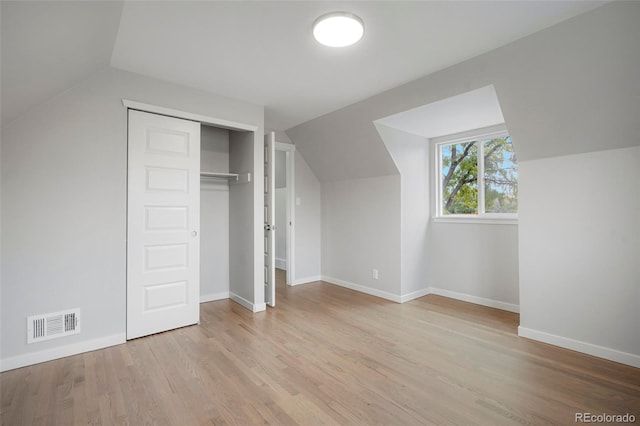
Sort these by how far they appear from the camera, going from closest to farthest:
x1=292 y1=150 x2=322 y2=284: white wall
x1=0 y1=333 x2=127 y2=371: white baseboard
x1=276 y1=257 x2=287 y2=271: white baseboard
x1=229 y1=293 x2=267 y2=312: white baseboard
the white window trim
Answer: x1=0 y1=333 x2=127 y2=371: white baseboard < x1=229 y1=293 x2=267 y2=312: white baseboard < the white window trim < x1=292 y1=150 x2=322 y2=284: white wall < x1=276 y1=257 x2=287 y2=271: white baseboard

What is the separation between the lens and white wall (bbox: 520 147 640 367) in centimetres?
233

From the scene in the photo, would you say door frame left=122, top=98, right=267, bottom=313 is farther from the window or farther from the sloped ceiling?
the window

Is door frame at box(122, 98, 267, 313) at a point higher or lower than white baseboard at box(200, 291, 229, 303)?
higher

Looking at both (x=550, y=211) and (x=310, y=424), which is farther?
(x=550, y=211)

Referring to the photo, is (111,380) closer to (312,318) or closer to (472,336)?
(312,318)

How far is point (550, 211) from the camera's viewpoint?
2.71 metres

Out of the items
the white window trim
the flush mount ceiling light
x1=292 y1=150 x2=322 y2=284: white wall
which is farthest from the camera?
x1=292 y1=150 x2=322 y2=284: white wall

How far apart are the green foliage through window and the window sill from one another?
107 mm

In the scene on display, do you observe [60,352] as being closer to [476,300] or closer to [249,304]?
[249,304]

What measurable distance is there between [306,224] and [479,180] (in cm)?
253

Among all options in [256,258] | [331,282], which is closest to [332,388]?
[256,258]

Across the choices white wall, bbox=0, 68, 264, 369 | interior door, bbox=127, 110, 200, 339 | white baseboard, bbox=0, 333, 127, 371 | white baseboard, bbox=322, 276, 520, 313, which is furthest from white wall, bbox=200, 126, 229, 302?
white baseboard, bbox=322, 276, 520, 313

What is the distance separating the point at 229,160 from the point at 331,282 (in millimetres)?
2421

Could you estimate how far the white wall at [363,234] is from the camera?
4.05 m
